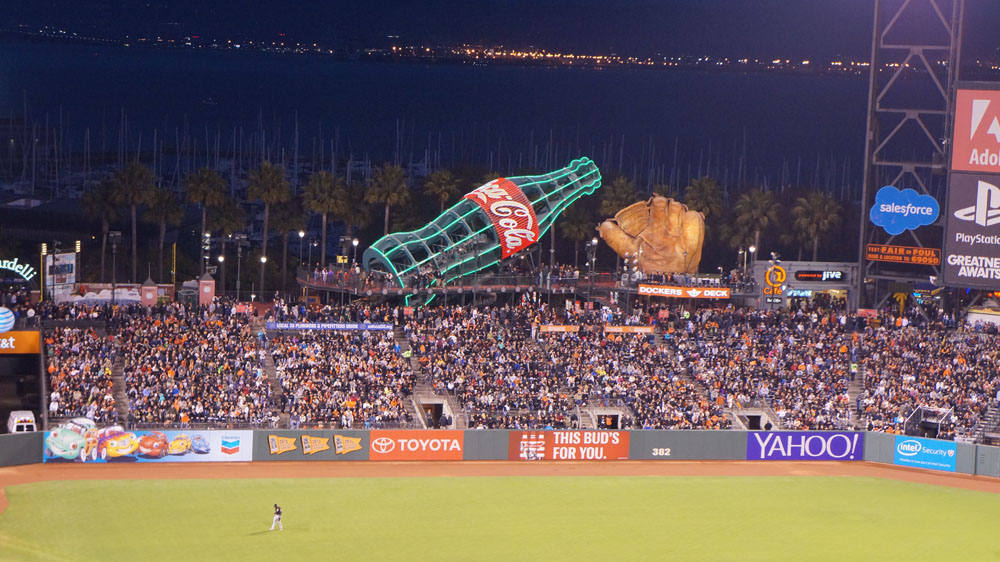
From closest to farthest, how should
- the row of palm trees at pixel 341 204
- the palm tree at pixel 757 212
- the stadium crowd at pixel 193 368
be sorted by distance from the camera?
the stadium crowd at pixel 193 368
the row of palm trees at pixel 341 204
the palm tree at pixel 757 212

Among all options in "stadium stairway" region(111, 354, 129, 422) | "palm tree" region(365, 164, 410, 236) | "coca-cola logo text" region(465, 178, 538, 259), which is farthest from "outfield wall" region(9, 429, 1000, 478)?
"palm tree" region(365, 164, 410, 236)

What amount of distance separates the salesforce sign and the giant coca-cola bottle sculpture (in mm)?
16606

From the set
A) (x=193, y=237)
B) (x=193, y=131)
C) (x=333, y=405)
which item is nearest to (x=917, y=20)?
(x=193, y=237)

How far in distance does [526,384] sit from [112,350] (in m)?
16.5

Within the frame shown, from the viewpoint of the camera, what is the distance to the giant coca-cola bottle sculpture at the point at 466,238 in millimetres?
55594

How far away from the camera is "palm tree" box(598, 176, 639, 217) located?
72812mm

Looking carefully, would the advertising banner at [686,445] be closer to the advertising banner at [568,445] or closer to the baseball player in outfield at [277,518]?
the advertising banner at [568,445]

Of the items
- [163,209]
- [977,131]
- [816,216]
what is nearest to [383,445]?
[977,131]

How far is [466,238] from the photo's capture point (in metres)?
56.1

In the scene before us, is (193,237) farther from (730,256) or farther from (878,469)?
(878,469)

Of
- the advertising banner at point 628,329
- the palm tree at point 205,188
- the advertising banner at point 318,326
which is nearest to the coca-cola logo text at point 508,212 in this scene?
the advertising banner at point 628,329

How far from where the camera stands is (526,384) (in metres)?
46.1

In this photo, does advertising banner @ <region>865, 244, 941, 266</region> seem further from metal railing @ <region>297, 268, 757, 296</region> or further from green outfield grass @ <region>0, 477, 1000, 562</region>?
green outfield grass @ <region>0, 477, 1000, 562</region>

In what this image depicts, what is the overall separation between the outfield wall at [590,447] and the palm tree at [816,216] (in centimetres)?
3065
